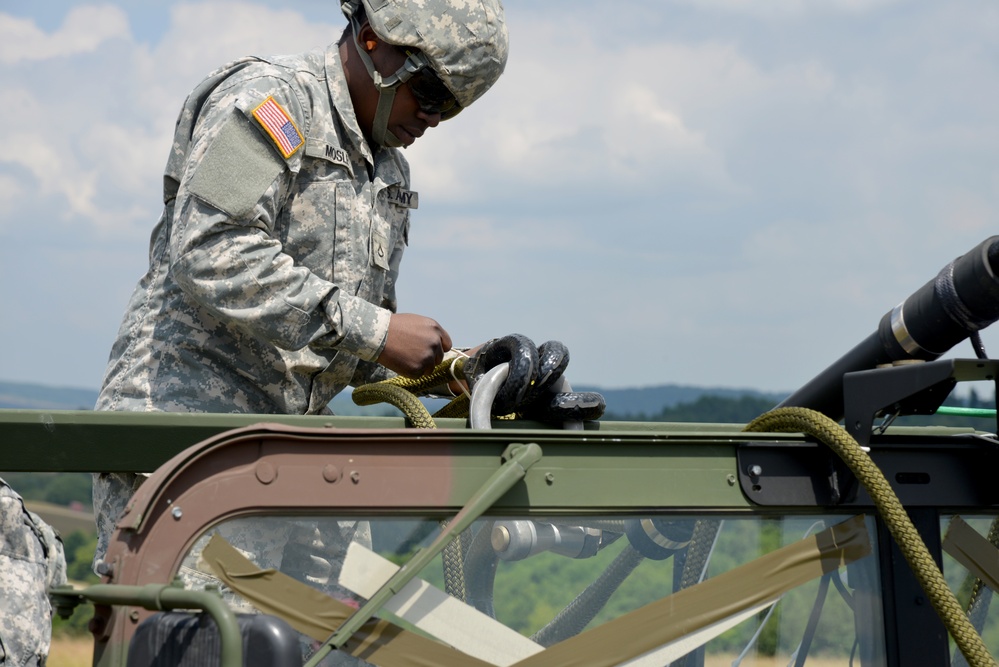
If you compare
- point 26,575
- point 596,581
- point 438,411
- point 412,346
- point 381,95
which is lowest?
point 26,575

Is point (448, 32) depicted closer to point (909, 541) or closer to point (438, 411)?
point (438, 411)

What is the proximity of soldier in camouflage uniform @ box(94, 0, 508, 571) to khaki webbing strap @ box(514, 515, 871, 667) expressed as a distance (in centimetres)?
94

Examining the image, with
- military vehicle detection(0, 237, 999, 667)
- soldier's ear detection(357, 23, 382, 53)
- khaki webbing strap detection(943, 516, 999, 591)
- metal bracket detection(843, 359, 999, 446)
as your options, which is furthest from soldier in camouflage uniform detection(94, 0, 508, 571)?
khaki webbing strap detection(943, 516, 999, 591)

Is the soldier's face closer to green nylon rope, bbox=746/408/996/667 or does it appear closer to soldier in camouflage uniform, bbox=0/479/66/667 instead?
soldier in camouflage uniform, bbox=0/479/66/667

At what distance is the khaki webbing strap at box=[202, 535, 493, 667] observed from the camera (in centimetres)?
162

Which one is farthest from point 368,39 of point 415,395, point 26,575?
point 26,575

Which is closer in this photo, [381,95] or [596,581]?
[596,581]

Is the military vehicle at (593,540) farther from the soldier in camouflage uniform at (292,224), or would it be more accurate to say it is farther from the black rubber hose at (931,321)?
the soldier in camouflage uniform at (292,224)

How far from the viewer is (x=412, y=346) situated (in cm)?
251

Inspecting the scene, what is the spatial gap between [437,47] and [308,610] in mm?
1346

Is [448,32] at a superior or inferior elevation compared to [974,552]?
superior

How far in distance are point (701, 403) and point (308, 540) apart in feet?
85.2

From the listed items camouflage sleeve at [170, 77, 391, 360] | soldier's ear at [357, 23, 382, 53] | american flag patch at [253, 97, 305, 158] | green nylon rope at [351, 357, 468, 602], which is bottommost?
green nylon rope at [351, 357, 468, 602]

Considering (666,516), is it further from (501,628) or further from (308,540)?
(308,540)
